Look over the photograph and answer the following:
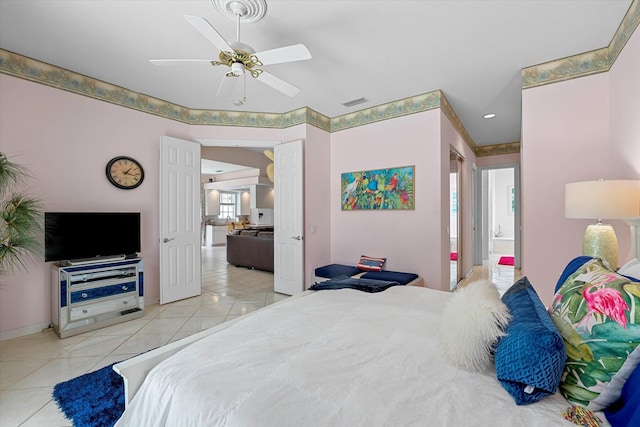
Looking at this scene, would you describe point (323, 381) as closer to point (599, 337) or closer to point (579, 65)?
point (599, 337)

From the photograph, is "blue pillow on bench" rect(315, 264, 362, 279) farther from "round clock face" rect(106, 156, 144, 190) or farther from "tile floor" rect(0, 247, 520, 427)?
"round clock face" rect(106, 156, 144, 190)

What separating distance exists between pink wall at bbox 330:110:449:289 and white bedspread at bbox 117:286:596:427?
7.58ft

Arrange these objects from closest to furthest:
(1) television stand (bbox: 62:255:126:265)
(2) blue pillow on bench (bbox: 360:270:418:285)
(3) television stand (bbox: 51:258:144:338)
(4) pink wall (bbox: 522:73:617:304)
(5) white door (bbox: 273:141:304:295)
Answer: (4) pink wall (bbox: 522:73:617:304) < (3) television stand (bbox: 51:258:144:338) < (1) television stand (bbox: 62:255:126:265) < (2) blue pillow on bench (bbox: 360:270:418:285) < (5) white door (bbox: 273:141:304:295)

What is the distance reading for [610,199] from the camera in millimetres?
1822

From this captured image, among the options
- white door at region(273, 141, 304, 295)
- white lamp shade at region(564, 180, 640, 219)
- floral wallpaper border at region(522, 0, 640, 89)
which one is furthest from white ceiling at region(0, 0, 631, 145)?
white lamp shade at region(564, 180, 640, 219)

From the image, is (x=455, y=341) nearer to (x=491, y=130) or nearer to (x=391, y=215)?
(x=391, y=215)

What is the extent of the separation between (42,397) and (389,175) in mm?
3891

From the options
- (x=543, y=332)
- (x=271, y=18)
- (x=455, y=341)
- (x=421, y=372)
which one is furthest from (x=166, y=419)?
(x=271, y=18)

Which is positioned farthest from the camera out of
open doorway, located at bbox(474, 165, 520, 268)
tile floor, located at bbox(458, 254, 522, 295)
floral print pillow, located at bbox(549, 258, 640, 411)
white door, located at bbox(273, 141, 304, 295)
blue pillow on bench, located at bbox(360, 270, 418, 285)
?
open doorway, located at bbox(474, 165, 520, 268)

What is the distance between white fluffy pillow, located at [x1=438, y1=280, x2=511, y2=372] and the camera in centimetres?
103

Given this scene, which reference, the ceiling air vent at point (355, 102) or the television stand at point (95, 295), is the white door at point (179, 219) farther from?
the ceiling air vent at point (355, 102)

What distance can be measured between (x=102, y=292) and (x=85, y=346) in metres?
0.58

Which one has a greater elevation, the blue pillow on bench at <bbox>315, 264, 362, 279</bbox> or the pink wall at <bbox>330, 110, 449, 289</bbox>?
the pink wall at <bbox>330, 110, 449, 289</bbox>

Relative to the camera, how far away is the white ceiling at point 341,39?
209cm
